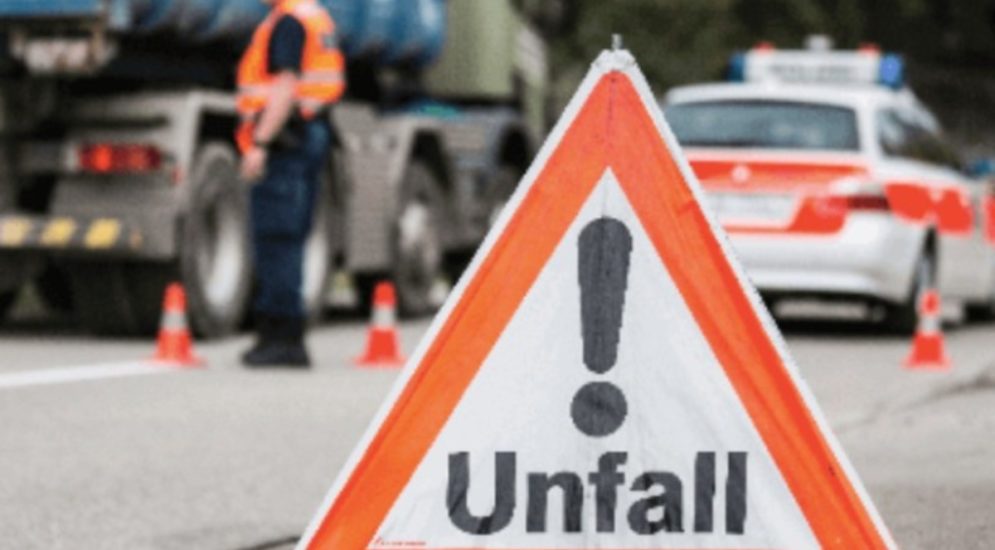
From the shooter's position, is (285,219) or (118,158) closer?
(285,219)

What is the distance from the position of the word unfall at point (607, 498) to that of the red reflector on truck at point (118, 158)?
31.4 ft

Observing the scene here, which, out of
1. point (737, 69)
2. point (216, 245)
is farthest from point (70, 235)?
point (737, 69)

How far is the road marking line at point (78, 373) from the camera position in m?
12.3

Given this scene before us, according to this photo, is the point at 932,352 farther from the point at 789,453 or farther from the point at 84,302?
the point at 789,453

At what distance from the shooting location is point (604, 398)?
5.65m

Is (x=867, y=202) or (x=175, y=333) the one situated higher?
(x=867, y=202)

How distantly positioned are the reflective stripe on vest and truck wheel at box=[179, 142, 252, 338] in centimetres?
223

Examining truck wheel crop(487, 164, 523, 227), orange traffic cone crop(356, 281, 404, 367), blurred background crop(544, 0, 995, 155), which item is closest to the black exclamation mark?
orange traffic cone crop(356, 281, 404, 367)

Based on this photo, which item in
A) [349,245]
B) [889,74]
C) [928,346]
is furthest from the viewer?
[889,74]

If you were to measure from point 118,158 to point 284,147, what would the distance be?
81.0 inches

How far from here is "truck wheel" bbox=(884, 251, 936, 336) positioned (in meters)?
17.3

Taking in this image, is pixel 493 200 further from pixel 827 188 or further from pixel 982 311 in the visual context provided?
pixel 827 188

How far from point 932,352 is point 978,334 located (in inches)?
173

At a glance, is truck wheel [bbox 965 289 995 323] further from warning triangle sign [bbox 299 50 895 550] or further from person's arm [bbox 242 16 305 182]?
warning triangle sign [bbox 299 50 895 550]
